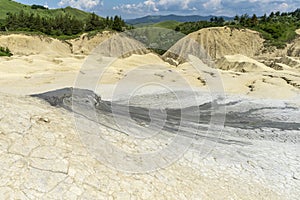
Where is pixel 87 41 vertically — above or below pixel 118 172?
below

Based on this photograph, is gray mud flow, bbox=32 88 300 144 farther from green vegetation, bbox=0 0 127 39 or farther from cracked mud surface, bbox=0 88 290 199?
green vegetation, bbox=0 0 127 39

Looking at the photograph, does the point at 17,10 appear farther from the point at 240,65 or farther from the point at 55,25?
the point at 240,65

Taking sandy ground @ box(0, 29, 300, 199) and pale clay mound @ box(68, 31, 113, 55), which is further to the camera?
pale clay mound @ box(68, 31, 113, 55)

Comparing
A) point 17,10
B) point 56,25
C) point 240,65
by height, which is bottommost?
point 240,65

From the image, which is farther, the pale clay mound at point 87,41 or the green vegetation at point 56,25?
the green vegetation at point 56,25

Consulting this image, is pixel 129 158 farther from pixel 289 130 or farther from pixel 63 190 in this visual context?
pixel 289 130

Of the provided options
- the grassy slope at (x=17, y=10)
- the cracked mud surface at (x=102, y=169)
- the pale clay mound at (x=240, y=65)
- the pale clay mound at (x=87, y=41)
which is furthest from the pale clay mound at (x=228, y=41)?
the grassy slope at (x=17, y=10)

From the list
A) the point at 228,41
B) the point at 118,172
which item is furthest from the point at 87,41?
the point at 118,172

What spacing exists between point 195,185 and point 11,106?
4.62 metres

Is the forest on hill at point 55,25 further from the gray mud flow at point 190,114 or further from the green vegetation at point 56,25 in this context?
the gray mud flow at point 190,114

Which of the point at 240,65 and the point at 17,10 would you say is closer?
the point at 240,65

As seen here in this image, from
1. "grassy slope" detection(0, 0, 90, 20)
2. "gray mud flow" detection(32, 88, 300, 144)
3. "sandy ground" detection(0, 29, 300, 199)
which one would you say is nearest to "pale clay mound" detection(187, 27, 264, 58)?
"gray mud flow" detection(32, 88, 300, 144)

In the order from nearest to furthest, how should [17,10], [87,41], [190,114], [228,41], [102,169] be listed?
[102,169] → [190,114] → [228,41] → [87,41] → [17,10]

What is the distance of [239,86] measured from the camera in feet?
76.8
